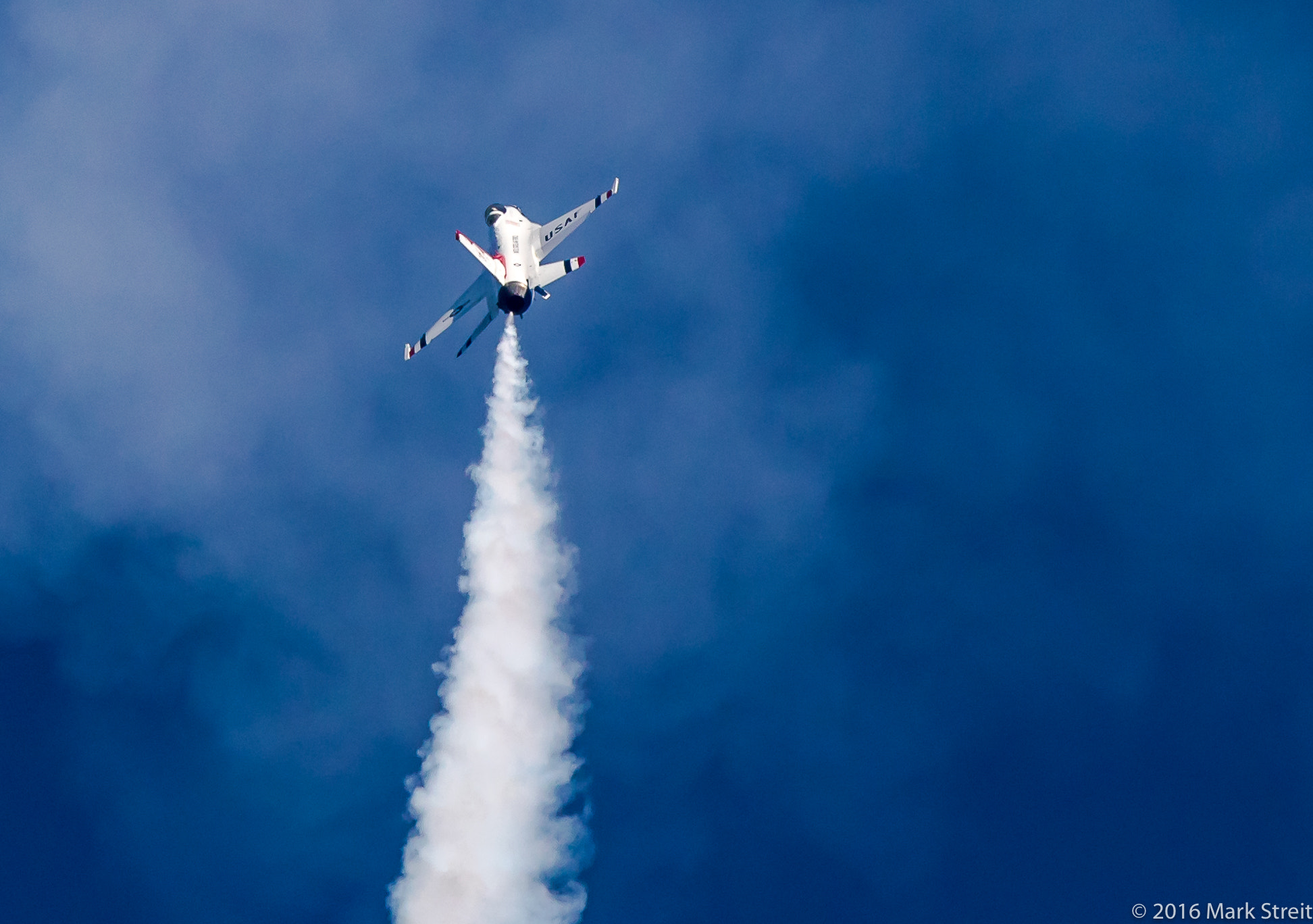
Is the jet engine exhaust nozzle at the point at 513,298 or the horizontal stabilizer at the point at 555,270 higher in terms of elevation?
the horizontal stabilizer at the point at 555,270

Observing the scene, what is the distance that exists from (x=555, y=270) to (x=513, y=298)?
181 inches

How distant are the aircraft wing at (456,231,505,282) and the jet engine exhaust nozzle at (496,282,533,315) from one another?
1020 millimetres

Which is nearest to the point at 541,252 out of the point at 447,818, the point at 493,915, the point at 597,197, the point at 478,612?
the point at 597,197

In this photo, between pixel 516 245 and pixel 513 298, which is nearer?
pixel 513 298

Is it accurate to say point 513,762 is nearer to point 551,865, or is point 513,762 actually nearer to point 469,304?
point 551,865

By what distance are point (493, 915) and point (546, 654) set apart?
53.4ft

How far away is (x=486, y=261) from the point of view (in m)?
70.5

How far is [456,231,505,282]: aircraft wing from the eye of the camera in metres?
69.9

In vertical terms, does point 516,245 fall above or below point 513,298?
above

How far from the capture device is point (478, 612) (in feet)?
253

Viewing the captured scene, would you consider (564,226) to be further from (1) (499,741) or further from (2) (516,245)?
(1) (499,741)

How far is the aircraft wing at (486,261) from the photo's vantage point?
69.9 metres

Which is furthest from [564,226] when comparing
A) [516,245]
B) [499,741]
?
[499,741]

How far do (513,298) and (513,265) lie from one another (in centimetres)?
345
